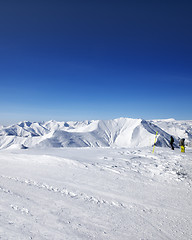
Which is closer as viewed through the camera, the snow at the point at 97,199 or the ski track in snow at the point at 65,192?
the snow at the point at 97,199

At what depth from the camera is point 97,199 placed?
25.6 ft

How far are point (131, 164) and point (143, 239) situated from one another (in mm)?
7662

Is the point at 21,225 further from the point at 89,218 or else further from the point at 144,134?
the point at 144,134

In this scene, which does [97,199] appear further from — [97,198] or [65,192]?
[65,192]

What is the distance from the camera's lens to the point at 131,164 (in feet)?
42.1

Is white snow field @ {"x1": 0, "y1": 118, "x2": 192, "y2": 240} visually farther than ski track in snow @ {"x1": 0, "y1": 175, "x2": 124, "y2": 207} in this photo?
No

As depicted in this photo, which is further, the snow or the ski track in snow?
the ski track in snow

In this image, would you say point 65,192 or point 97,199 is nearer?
point 97,199

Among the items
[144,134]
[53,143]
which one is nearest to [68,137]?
[53,143]

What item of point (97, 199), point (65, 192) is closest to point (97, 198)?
point (97, 199)

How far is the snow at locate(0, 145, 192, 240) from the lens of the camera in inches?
215

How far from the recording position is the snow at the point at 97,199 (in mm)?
5461

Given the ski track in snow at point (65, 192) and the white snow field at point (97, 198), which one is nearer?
the white snow field at point (97, 198)

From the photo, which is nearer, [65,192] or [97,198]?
[97,198]
